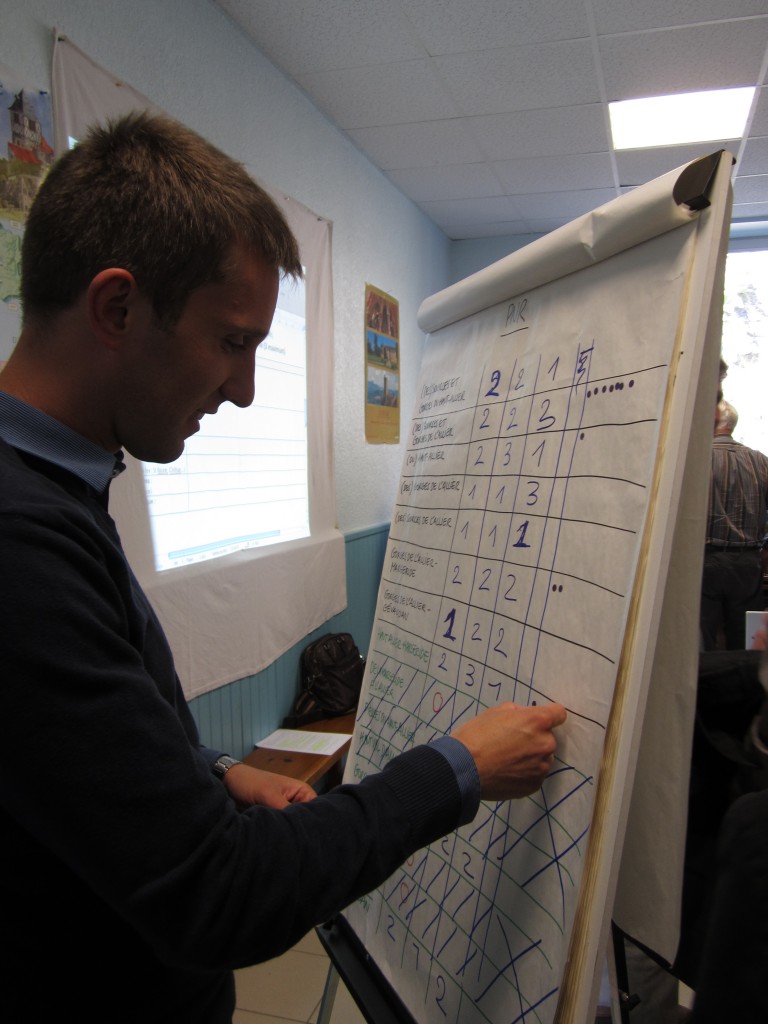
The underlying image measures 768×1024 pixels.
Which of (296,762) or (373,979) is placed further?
(296,762)

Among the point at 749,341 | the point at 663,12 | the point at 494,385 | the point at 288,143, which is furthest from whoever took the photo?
the point at 749,341

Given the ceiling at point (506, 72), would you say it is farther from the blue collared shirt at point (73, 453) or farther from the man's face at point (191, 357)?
the blue collared shirt at point (73, 453)

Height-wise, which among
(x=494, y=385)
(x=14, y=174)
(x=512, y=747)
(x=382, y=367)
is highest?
(x=14, y=174)

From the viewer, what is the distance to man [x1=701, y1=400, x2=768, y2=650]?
3.07m

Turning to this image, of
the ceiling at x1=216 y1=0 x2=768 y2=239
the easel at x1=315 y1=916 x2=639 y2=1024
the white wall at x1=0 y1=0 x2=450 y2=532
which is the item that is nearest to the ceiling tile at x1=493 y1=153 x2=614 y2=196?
the ceiling at x1=216 y1=0 x2=768 y2=239

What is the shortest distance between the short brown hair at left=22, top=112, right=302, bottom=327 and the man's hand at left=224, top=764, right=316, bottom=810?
0.63m

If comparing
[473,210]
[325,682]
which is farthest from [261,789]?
[473,210]

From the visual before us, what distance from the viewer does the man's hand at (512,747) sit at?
71cm

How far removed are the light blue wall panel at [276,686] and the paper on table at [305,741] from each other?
46 millimetres

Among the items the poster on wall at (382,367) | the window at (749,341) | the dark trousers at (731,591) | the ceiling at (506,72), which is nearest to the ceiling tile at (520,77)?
the ceiling at (506,72)

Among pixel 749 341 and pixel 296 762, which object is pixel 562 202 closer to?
pixel 749 341

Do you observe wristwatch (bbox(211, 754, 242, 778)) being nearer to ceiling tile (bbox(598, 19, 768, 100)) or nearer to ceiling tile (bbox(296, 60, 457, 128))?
ceiling tile (bbox(296, 60, 457, 128))

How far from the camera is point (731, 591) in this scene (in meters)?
3.08

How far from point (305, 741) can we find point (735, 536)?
84.7 inches
